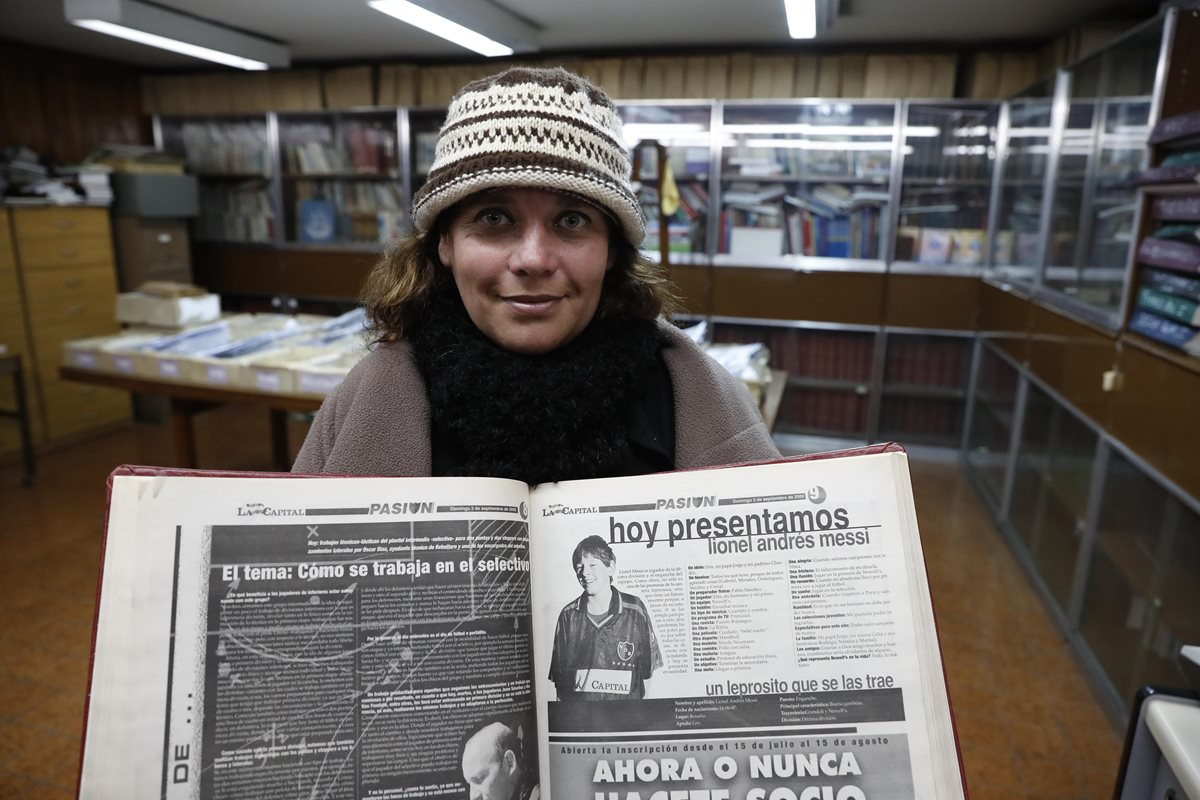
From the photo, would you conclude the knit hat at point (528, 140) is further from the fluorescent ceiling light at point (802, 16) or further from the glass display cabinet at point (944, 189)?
the glass display cabinet at point (944, 189)

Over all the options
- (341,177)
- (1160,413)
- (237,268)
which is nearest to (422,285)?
(1160,413)

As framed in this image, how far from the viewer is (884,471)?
2.37ft

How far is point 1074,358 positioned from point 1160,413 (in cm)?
72

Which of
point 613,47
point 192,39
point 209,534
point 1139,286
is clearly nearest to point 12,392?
point 192,39

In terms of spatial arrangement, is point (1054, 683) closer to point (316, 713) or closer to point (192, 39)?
point (316, 713)

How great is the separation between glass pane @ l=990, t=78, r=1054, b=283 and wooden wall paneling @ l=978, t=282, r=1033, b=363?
11cm

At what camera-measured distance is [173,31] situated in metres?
3.81

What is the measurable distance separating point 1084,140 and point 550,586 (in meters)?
3.24

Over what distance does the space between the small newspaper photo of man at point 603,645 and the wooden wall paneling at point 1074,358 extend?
2.21 metres

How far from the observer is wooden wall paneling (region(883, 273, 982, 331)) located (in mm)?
4383

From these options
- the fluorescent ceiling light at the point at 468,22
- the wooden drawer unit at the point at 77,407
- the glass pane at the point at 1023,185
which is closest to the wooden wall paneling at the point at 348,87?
the fluorescent ceiling light at the point at 468,22

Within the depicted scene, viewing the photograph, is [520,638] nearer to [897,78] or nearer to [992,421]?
[992,421]

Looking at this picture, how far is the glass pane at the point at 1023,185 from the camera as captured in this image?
3.46 meters

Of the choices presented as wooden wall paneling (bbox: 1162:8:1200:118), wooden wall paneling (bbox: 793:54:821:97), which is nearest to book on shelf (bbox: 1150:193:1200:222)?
wooden wall paneling (bbox: 1162:8:1200:118)
